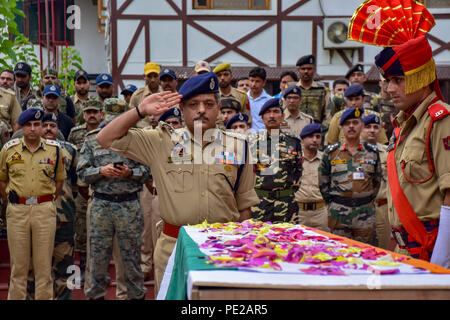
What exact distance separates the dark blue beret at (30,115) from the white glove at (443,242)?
4942mm

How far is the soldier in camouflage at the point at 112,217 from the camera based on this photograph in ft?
20.6

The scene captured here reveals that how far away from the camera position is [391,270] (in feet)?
6.73

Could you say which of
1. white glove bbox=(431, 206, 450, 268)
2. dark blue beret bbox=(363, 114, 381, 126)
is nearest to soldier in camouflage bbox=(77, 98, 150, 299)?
dark blue beret bbox=(363, 114, 381, 126)

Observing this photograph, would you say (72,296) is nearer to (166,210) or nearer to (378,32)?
(166,210)

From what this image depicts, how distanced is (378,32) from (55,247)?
489 cm

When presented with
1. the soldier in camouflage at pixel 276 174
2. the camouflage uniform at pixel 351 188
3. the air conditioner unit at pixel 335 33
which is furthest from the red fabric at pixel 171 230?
the air conditioner unit at pixel 335 33

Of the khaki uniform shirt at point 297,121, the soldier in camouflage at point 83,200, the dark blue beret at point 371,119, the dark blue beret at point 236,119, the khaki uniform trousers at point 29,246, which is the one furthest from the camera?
the khaki uniform shirt at point 297,121

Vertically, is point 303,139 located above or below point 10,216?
above

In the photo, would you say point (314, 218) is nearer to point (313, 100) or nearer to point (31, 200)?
point (313, 100)

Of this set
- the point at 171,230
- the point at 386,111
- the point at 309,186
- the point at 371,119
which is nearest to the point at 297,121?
the point at 371,119

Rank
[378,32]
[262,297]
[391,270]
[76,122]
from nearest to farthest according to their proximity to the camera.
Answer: [262,297], [391,270], [378,32], [76,122]

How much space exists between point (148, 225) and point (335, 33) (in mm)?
8370

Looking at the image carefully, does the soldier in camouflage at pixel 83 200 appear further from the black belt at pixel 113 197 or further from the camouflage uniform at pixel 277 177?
the camouflage uniform at pixel 277 177

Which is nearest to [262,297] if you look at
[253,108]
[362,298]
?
[362,298]
